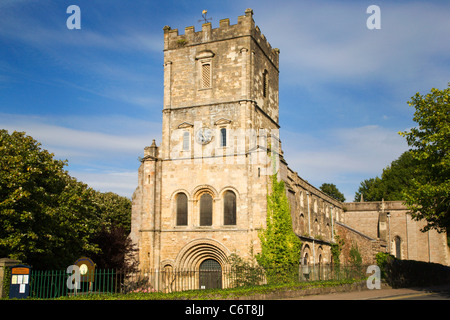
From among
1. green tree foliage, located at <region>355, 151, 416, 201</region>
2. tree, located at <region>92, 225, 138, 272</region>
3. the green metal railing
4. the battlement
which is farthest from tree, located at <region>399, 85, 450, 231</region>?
green tree foliage, located at <region>355, 151, 416, 201</region>

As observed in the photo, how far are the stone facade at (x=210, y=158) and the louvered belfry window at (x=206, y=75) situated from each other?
0.07 meters

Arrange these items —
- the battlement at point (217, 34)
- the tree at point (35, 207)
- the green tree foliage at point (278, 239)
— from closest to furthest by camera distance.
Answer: the tree at point (35, 207), the green tree foliage at point (278, 239), the battlement at point (217, 34)

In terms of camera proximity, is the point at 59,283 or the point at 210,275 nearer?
the point at 59,283

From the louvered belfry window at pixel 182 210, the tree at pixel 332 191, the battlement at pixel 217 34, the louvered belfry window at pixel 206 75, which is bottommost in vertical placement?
the louvered belfry window at pixel 182 210

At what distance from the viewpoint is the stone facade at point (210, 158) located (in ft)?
99.3

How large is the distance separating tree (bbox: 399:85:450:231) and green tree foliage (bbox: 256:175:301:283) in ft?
24.7

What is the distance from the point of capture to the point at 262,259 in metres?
28.5

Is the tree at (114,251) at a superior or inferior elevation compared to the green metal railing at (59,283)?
superior

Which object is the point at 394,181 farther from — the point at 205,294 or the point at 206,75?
the point at 205,294

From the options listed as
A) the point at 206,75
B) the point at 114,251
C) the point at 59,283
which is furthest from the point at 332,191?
the point at 59,283

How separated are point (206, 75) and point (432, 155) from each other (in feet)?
53.2

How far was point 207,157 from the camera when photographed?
3173 centimetres

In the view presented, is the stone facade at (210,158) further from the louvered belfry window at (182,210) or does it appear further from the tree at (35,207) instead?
the tree at (35,207)

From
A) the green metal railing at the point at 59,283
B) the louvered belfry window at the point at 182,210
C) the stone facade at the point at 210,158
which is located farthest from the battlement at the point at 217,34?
the green metal railing at the point at 59,283
